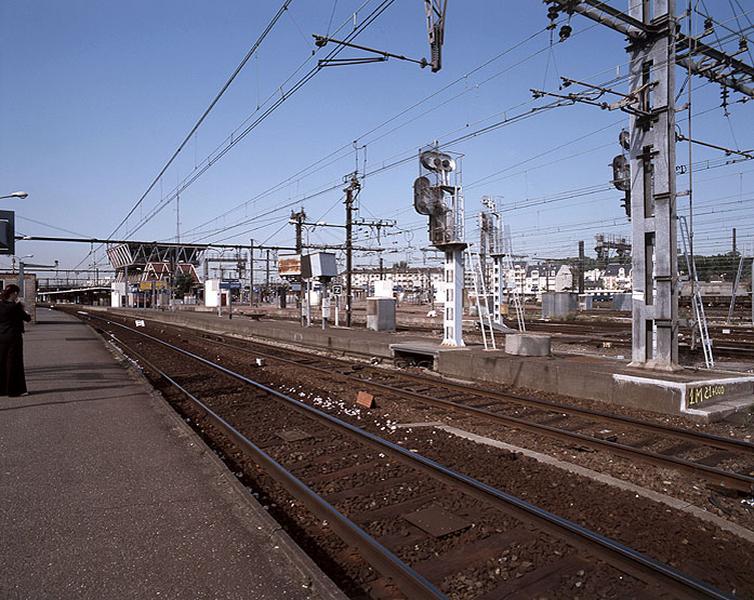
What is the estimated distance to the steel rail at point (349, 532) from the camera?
377 centimetres

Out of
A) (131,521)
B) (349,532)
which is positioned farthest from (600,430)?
(131,521)

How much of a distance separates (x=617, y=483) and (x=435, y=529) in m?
2.40

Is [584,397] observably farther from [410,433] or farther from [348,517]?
[348,517]

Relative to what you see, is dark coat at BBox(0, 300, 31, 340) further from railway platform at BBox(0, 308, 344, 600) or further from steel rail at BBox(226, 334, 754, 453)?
steel rail at BBox(226, 334, 754, 453)

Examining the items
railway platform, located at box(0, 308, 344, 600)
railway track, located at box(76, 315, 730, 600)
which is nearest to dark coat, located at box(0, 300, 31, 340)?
railway platform, located at box(0, 308, 344, 600)

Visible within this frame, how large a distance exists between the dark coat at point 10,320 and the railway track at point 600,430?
6.80 meters

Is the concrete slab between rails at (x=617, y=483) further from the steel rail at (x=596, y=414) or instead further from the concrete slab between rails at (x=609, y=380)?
the concrete slab between rails at (x=609, y=380)

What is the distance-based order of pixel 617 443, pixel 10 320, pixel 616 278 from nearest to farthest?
pixel 617 443, pixel 10 320, pixel 616 278

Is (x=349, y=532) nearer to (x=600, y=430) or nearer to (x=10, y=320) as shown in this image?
(x=600, y=430)

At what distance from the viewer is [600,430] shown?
8461 mm

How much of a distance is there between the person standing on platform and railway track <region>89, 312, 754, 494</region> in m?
6.71

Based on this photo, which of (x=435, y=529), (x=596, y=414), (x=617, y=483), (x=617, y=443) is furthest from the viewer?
(x=596, y=414)

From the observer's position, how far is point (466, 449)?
734 cm

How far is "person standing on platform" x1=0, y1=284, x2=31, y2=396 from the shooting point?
9.75 m
